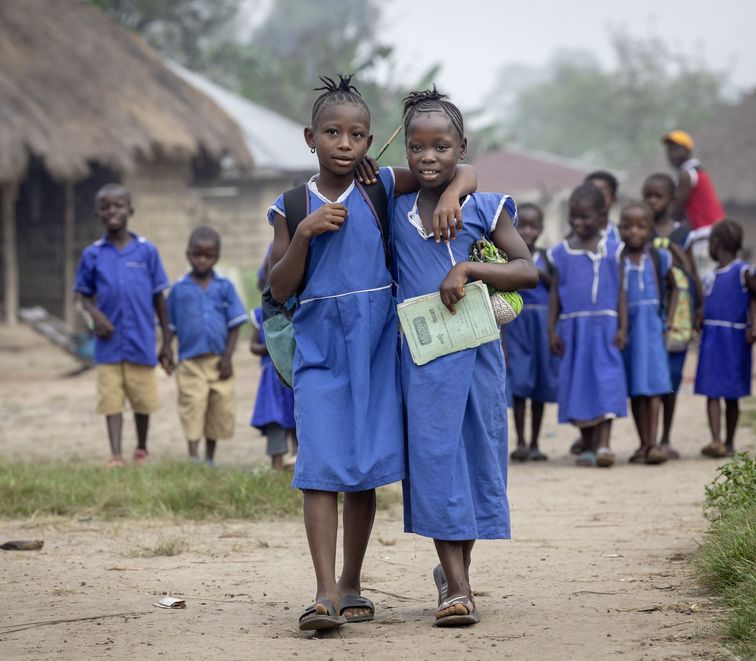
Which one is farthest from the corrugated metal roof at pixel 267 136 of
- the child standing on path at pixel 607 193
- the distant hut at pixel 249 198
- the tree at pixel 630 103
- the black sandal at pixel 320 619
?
the tree at pixel 630 103

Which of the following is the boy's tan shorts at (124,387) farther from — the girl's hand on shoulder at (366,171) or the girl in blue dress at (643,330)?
the girl's hand on shoulder at (366,171)

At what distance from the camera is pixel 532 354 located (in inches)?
311

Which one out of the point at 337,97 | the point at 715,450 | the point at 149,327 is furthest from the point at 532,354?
the point at 337,97

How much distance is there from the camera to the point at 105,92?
1622 centimetres

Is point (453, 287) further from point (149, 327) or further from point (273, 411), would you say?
point (149, 327)

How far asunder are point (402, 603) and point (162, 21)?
26210 millimetres

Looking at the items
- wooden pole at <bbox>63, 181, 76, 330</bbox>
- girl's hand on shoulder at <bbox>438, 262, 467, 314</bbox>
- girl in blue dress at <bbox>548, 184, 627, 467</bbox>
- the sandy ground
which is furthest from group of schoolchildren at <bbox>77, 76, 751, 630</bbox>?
wooden pole at <bbox>63, 181, 76, 330</bbox>

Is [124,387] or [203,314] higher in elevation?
[203,314]

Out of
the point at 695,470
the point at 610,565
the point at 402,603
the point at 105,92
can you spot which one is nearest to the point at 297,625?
the point at 402,603

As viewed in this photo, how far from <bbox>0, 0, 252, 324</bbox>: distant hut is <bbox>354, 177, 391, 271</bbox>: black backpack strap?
36.5 ft

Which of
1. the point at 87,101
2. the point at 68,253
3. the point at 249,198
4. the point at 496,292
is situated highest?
the point at 87,101

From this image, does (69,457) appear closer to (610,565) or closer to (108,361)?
(108,361)

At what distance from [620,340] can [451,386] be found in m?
3.81

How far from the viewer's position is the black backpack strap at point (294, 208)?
12.8ft
